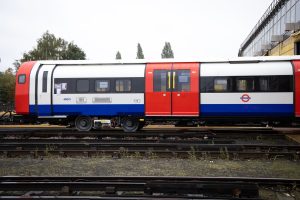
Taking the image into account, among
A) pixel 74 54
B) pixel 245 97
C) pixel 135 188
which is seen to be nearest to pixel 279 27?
pixel 245 97

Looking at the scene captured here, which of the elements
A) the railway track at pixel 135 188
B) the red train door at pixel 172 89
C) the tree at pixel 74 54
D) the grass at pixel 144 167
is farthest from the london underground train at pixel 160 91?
the tree at pixel 74 54

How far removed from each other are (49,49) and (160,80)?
51954mm

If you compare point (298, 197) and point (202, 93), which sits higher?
point (202, 93)

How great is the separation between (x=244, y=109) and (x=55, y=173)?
30.8 feet

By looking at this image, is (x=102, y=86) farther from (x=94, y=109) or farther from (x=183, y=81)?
(x=183, y=81)

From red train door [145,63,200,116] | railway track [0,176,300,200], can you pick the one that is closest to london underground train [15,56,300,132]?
red train door [145,63,200,116]

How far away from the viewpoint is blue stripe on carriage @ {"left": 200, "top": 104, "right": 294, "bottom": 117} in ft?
50.0

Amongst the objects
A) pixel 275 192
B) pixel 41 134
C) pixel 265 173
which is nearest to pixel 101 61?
pixel 41 134

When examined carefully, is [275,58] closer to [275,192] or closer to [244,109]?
[244,109]

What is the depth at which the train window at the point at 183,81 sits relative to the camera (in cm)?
1576

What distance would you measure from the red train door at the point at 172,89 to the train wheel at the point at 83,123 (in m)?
2.90

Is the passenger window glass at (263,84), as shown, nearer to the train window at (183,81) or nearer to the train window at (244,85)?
the train window at (244,85)

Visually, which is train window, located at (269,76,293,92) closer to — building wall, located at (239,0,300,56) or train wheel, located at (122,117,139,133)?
train wheel, located at (122,117,139,133)

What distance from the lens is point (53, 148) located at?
12109 mm
